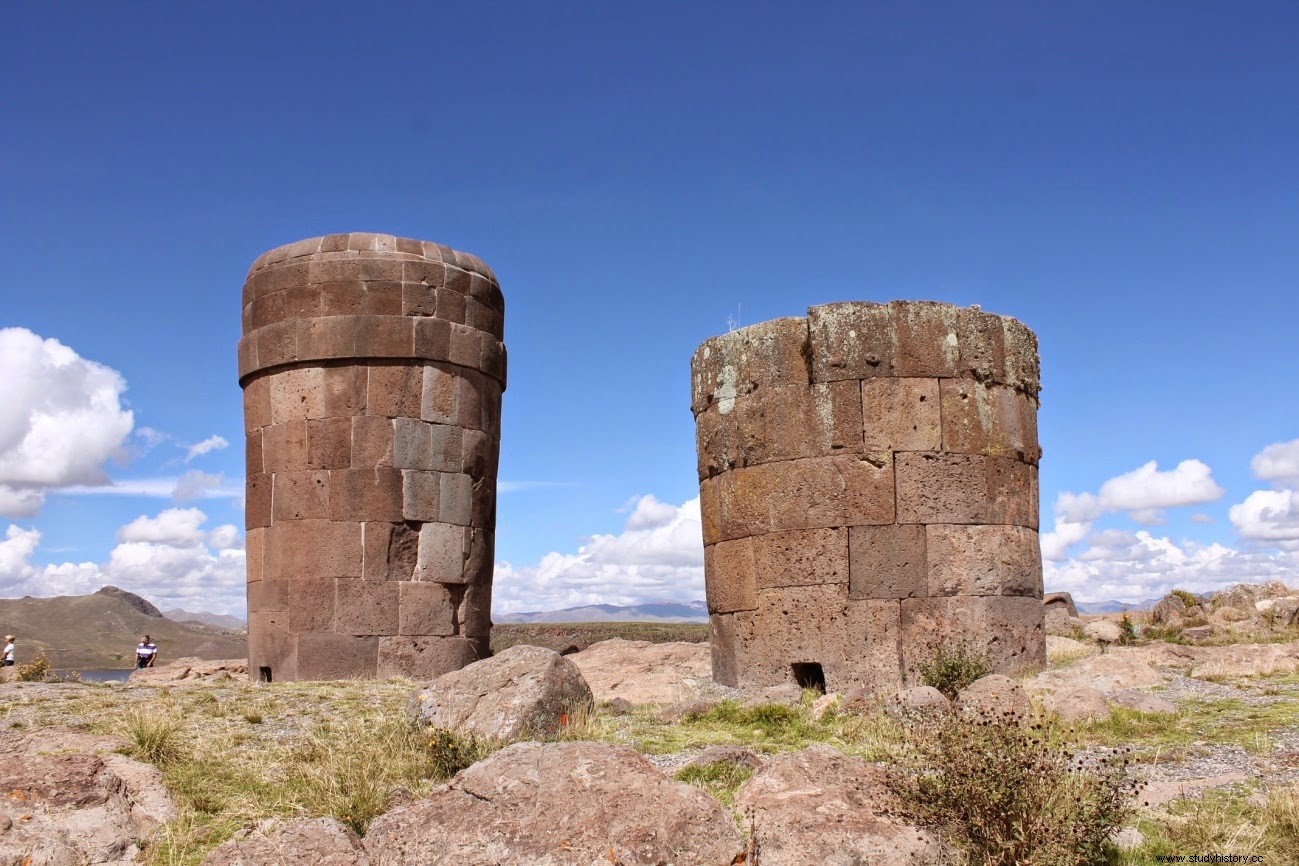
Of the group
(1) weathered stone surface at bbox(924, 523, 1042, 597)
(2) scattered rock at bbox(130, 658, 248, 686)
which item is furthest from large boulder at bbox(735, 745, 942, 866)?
(2) scattered rock at bbox(130, 658, 248, 686)

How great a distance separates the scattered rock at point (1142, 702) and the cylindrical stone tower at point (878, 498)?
1310 millimetres

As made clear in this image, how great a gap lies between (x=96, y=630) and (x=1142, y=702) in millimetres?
97920

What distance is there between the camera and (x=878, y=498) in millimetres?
9062

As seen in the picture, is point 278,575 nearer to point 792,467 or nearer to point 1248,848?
point 792,467

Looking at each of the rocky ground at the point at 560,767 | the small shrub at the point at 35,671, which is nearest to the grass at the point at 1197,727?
the rocky ground at the point at 560,767

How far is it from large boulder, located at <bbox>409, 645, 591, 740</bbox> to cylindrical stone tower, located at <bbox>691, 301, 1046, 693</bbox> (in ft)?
7.81

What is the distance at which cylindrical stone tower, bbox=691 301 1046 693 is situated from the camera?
902cm

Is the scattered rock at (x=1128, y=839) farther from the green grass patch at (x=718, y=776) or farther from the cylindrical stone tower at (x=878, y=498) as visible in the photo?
the cylindrical stone tower at (x=878, y=498)

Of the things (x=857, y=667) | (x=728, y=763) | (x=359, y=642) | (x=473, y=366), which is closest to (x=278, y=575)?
(x=359, y=642)

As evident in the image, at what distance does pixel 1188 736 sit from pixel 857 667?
2.71 m

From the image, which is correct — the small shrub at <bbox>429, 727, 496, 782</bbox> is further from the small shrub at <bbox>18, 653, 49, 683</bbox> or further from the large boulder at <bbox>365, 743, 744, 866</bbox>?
the small shrub at <bbox>18, 653, 49, 683</bbox>

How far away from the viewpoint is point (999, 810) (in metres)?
4.22

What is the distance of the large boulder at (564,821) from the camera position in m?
4.22

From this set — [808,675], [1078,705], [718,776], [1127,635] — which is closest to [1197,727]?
[1078,705]
